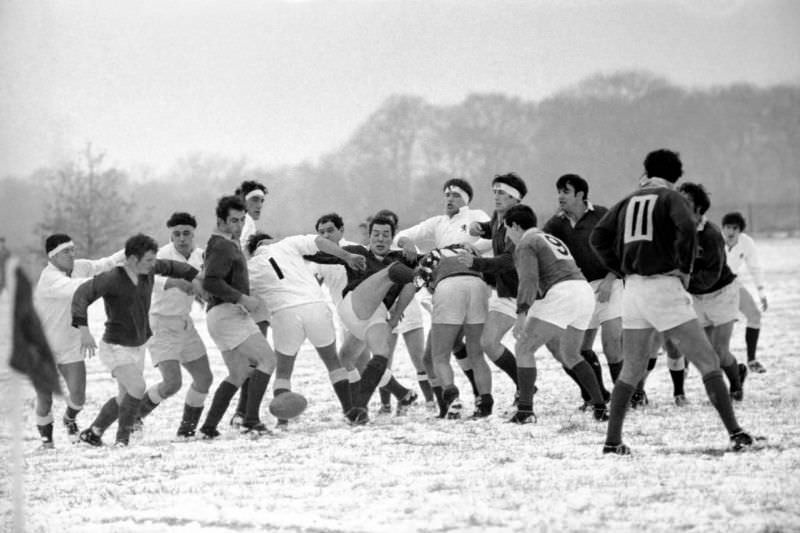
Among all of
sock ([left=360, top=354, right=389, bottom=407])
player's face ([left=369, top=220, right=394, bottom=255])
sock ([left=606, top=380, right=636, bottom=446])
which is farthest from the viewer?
player's face ([left=369, top=220, right=394, bottom=255])

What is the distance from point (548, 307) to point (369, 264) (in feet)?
5.83

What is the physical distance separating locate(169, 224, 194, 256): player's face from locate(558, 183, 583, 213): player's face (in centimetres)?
292

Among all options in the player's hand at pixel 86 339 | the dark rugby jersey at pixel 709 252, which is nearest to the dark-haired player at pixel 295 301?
the player's hand at pixel 86 339

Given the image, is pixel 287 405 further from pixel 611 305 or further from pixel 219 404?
pixel 611 305

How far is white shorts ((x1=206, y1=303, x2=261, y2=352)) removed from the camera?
8898mm

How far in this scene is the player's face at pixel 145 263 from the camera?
852cm

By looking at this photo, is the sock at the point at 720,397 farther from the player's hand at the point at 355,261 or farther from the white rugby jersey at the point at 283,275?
the white rugby jersey at the point at 283,275

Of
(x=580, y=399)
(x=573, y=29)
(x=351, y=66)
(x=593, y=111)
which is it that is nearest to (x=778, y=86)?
(x=593, y=111)

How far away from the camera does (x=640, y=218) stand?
7027 mm

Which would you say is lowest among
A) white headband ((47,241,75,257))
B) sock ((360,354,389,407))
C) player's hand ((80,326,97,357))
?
sock ((360,354,389,407))

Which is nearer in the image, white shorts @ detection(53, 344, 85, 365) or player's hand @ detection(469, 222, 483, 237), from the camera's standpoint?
white shorts @ detection(53, 344, 85, 365)

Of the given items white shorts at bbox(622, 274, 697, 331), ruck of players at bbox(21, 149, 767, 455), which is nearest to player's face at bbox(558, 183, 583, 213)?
ruck of players at bbox(21, 149, 767, 455)

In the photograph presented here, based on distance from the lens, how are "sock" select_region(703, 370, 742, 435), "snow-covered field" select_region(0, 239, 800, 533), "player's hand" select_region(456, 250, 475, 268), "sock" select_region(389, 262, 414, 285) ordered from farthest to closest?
"sock" select_region(389, 262, 414, 285)
"player's hand" select_region(456, 250, 475, 268)
"sock" select_region(703, 370, 742, 435)
"snow-covered field" select_region(0, 239, 800, 533)

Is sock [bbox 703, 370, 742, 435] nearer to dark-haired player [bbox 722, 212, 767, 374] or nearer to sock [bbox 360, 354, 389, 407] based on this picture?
sock [bbox 360, 354, 389, 407]
